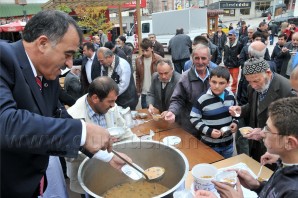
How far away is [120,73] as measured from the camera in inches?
168

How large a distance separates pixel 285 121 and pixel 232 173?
43 cm

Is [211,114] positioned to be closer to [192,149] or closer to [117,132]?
[192,149]

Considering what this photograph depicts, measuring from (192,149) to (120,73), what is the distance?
7.57ft

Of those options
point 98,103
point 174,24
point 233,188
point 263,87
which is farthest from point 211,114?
point 174,24

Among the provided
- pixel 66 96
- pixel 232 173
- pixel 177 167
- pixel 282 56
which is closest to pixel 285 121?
pixel 232 173

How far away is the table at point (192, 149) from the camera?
215 cm

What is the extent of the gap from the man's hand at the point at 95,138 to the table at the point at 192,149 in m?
1.22

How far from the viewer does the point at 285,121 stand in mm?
1224

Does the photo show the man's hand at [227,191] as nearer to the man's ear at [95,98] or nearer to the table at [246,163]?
the table at [246,163]

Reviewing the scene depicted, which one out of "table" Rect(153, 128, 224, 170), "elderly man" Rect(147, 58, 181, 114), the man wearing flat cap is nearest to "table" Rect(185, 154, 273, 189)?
"table" Rect(153, 128, 224, 170)

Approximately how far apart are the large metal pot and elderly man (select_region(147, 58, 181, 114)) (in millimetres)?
1406

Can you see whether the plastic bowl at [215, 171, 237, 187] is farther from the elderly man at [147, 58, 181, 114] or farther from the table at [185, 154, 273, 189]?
the elderly man at [147, 58, 181, 114]

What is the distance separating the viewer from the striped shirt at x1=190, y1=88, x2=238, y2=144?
2.51m

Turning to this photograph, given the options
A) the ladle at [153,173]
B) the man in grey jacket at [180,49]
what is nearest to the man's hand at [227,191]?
the ladle at [153,173]
